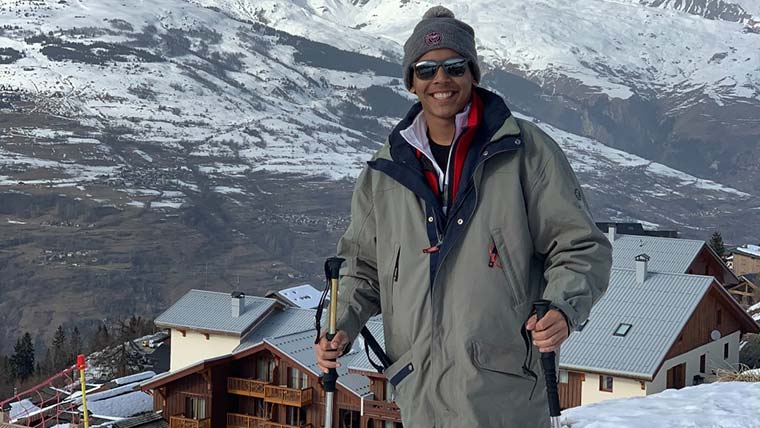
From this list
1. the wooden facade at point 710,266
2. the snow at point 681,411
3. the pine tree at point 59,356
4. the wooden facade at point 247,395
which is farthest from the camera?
the pine tree at point 59,356

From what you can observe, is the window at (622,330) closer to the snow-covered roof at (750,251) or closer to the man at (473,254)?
the man at (473,254)

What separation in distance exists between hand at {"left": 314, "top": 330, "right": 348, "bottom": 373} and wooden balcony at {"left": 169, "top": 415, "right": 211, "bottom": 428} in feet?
90.9

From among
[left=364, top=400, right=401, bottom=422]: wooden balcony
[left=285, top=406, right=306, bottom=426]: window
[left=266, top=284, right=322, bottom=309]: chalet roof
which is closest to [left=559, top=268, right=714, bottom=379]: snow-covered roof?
[left=364, top=400, right=401, bottom=422]: wooden balcony

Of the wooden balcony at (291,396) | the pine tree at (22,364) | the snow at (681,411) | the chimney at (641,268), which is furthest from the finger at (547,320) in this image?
the pine tree at (22,364)

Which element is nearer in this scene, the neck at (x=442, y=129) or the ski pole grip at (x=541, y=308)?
the ski pole grip at (x=541, y=308)

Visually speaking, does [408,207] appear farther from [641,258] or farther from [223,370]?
[223,370]

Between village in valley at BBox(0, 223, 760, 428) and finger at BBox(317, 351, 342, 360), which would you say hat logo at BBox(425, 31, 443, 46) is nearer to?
finger at BBox(317, 351, 342, 360)

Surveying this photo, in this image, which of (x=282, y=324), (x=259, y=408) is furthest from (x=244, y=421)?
(x=282, y=324)

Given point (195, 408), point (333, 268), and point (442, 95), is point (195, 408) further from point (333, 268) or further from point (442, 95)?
point (442, 95)

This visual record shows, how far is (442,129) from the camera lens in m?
3.60

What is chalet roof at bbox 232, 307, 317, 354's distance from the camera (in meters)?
36.5

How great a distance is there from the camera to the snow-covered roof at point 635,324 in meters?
23.0

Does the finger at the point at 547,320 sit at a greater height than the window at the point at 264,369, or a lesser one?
greater

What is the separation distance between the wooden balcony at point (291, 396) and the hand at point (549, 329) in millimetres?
27354
